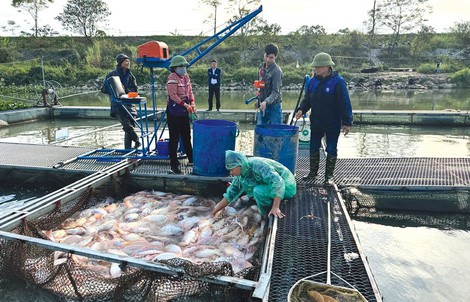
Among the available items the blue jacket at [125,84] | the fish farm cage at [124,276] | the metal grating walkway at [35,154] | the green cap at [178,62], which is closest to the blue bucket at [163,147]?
the blue jacket at [125,84]

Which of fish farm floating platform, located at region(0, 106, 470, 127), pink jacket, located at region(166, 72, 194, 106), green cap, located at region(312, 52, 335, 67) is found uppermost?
green cap, located at region(312, 52, 335, 67)

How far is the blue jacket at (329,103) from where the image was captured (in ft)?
15.9

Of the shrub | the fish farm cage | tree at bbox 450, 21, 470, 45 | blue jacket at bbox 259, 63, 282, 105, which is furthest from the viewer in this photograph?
tree at bbox 450, 21, 470, 45

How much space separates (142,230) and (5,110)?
12123 millimetres

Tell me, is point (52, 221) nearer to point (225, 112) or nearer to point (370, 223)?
point (370, 223)

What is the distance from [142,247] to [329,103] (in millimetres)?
3198

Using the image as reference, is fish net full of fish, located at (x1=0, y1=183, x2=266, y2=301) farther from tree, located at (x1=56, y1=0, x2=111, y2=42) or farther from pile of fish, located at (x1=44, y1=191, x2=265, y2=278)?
tree, located at (x1=56, y1=0, x2=111, y2=42)

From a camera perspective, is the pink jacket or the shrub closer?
the pink jacket

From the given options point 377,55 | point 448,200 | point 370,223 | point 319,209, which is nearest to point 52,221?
point 319,209

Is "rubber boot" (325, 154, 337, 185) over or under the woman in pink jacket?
under

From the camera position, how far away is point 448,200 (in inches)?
207

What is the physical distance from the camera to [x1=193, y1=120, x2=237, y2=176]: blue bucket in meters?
5.16

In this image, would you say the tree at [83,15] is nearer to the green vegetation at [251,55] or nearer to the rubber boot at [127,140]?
the green vegetation at [251,55]

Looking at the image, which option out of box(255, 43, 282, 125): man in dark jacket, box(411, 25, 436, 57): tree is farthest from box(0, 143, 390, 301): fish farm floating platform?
box(411, 25, 436, 57): tree
